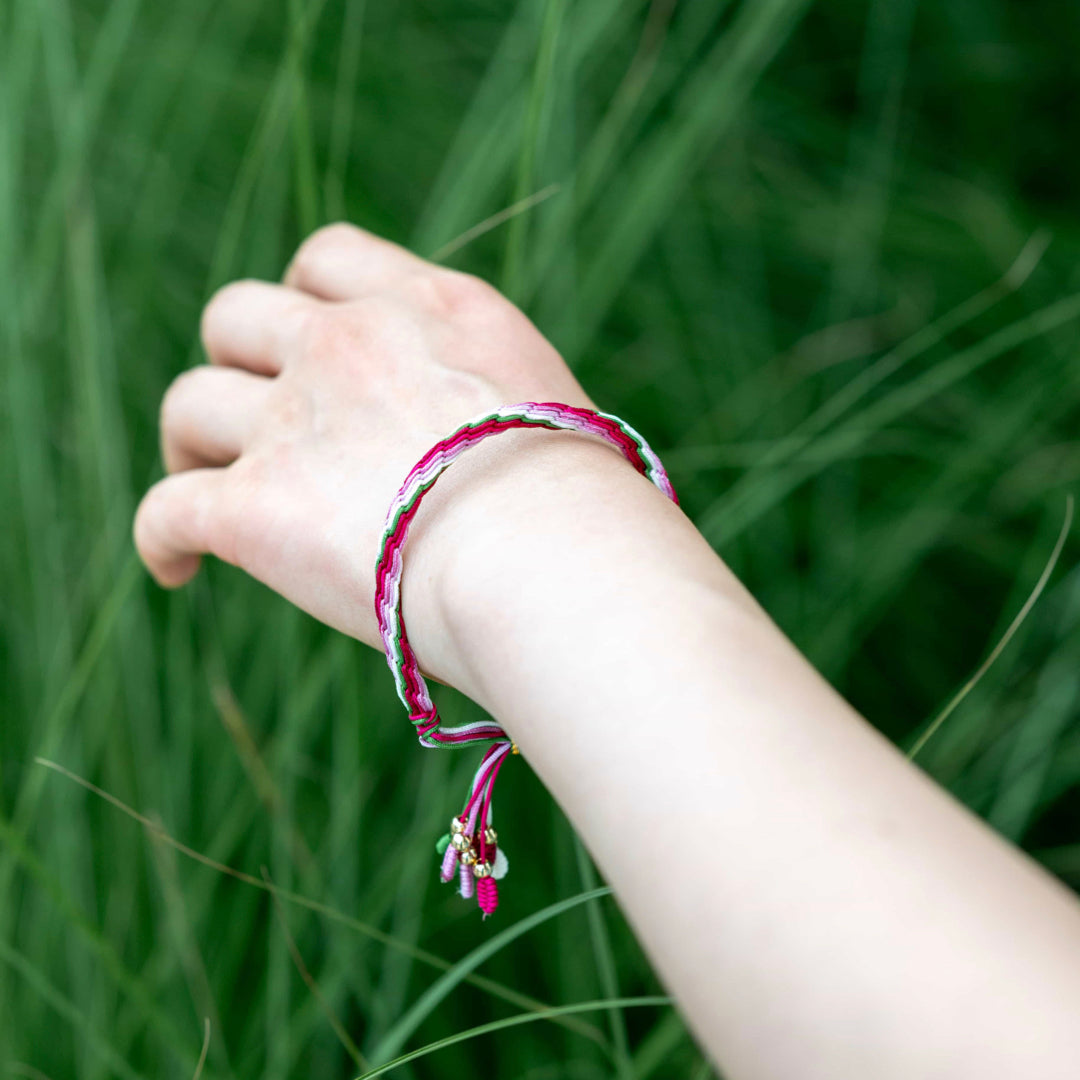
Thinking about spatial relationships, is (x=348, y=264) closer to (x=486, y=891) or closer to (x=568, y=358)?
(x=568, y=358)

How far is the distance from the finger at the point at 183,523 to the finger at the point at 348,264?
10cm

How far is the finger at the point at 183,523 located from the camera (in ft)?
1.20

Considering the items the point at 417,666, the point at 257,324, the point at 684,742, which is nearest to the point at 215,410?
the point at 257,324

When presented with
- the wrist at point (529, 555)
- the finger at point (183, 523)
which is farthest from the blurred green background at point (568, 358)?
the wrist at point (529, 555)

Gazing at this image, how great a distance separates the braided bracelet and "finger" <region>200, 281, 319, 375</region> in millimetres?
136

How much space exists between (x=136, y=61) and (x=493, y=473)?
53 centimetres

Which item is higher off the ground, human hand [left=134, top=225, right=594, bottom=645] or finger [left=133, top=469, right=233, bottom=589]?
human hand [left=134, top=225, right=594, bottom=645]

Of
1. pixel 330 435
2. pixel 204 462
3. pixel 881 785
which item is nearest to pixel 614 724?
pixel 881 785

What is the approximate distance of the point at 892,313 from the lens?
718mm

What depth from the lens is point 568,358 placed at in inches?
20.5

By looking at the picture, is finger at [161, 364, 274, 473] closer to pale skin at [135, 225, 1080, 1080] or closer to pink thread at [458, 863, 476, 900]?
pale skin at [135, 225, 1080, 1080]

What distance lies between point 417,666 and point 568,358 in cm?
27

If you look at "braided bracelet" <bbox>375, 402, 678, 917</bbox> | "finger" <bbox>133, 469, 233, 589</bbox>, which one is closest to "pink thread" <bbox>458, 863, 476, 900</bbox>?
"braided bracelet" <bbox>375, 402, 678, 917</bbox>

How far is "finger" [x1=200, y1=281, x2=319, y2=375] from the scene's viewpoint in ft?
1.31
